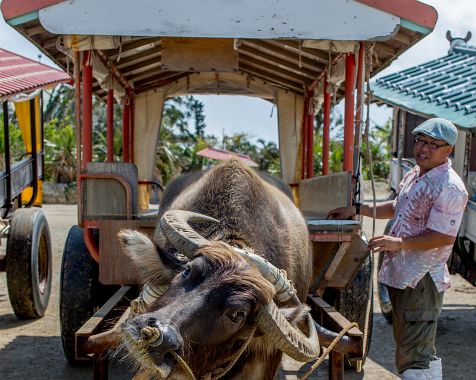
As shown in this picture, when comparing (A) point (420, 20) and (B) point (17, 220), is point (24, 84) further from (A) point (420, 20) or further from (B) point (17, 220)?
(A) point (420, 20)

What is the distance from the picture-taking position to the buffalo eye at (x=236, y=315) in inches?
111

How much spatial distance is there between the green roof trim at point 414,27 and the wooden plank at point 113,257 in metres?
2.28

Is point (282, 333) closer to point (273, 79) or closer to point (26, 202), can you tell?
point (273, 79)

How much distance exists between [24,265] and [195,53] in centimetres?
271

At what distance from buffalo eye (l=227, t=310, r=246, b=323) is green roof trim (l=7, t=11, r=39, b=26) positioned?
2606 mm

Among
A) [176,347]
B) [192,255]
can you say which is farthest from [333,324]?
[176,347]

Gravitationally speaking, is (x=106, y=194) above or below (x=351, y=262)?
above

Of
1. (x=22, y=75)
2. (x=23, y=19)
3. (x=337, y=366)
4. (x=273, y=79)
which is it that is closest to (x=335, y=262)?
(x=337, y=366)

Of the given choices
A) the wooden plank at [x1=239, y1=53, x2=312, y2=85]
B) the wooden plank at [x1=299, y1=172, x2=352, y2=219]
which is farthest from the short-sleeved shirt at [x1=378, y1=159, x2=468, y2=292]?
the wooden plank at [x1=239, y1=53, x2=312, y2=85]

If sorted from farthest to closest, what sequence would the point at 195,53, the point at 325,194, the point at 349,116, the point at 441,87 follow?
the point at 441,87 < the point at 325,194 < the point at 195,53 < the point at 349,116

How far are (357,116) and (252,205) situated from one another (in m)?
1.56

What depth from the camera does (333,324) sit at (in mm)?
3836

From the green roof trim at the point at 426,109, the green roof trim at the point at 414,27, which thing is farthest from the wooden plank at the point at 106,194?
the green roof trim at the point at 426,109

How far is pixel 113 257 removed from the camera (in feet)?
14.8
